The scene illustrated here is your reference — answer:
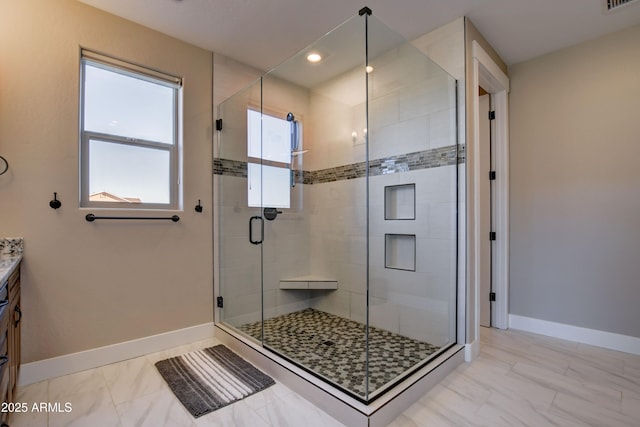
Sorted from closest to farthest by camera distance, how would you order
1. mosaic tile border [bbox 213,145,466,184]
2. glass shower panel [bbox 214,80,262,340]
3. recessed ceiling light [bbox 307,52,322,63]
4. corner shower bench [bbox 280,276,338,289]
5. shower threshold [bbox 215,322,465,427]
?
shower threshold [bbox 215,322,465,427] → mosaic tile border [bbox 213,145,466,184] → recessed ceiling light [bbox 307,52,322,63] → glass shower panel [bbox 214,80,262,340] → corner shower bench [bbox 280,276,338,289]

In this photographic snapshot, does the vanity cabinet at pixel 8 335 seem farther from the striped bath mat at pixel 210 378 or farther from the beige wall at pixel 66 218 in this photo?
the striped bath mat at pixel 210 378

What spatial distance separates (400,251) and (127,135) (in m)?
2.32

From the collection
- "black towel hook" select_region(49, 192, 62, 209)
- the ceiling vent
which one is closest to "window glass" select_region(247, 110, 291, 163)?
"black towel hook" select_region(49, 192, 62, 209)

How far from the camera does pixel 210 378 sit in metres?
2.04

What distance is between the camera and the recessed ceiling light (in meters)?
2.60

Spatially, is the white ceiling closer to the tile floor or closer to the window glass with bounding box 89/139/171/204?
the window glass with bounding box 89/139/171/204

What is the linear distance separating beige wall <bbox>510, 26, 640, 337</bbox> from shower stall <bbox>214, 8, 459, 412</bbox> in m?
1.08

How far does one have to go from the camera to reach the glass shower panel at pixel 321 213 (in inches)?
101

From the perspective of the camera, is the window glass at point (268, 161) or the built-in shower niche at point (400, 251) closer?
the built-in shower niche at point (400, 251)

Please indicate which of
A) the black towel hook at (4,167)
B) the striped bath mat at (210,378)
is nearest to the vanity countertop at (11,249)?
the black towel hook at (4,167)

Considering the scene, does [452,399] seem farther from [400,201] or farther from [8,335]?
[8,335]

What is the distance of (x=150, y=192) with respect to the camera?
98.6 inches

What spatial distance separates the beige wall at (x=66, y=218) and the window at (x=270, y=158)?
672 mm

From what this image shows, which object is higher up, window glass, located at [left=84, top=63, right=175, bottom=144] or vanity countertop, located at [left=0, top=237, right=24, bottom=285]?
window glass, located at [left=84, top=63, right=175, bottom=144]
